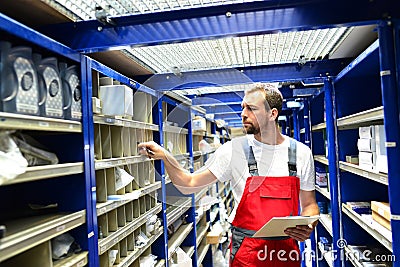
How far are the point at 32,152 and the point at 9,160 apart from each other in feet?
1.05

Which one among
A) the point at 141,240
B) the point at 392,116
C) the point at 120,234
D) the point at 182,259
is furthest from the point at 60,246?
the point at 182,259

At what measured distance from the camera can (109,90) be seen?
222cm

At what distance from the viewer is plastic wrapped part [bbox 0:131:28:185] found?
3.86 feet

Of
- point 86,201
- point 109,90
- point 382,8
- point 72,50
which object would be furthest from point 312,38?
point 86,201

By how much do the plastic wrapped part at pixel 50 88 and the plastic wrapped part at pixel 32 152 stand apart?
0.15 meters

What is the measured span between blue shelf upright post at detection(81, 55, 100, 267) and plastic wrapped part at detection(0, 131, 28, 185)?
550 millimetres

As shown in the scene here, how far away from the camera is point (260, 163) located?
2.38 m

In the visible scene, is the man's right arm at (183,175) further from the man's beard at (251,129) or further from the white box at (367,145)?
the white box at (367,145)

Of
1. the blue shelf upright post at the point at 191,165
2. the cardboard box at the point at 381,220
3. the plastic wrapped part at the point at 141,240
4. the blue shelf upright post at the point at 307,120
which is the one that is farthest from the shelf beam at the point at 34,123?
the blue shelf upright post at the point at 307,120

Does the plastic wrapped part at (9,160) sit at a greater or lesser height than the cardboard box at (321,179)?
greater

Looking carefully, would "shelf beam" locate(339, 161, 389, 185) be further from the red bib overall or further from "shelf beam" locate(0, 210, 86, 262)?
"shelf beam" locate(0, 210, 86, 262)

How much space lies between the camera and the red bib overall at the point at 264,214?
2270 millimetres

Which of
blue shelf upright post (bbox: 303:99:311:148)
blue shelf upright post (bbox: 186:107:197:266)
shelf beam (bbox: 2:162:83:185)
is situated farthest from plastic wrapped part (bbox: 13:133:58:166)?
blue shelf upright post (bbox: 303:99:311:148)

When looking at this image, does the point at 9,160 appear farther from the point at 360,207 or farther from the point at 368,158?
the point at 360,207
